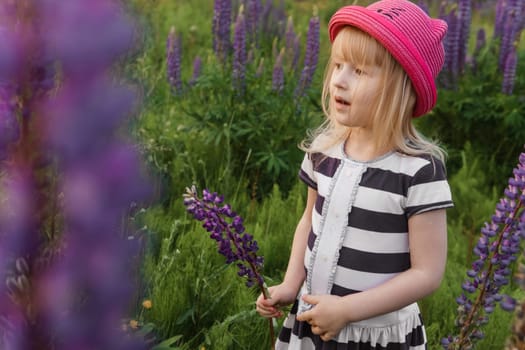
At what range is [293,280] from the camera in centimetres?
178

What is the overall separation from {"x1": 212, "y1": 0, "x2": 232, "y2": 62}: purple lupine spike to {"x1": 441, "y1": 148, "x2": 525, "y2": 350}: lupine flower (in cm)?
221

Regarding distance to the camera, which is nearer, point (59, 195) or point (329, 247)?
point (59, 195)

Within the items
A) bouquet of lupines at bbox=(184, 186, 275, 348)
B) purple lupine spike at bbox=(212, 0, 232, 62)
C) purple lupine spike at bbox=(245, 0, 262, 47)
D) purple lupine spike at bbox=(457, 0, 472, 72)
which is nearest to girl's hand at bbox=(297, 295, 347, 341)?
bouquet of lupines at bbox=(184, 186, 275, 348)

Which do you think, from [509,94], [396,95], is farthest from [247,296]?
[509,94]

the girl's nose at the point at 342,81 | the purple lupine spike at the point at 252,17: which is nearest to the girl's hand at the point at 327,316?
the girl's nose at the point at 342,81

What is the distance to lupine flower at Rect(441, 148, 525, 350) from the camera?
1.48m

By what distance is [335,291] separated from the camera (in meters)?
1.63

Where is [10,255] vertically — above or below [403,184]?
above

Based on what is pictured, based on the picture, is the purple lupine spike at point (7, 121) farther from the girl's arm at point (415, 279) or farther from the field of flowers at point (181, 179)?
the girl's arm at point (415, 279)

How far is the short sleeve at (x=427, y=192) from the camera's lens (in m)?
1.49

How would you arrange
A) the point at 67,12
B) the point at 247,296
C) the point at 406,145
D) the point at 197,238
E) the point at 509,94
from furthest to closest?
1. the point at 509,94
2. the point at 197,238
3. the point at 247,296
4. the point at 406,145
5. the point at 67,12

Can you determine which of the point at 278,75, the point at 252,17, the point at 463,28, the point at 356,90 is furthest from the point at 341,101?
the point at 463,28

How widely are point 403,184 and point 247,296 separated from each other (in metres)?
0.85

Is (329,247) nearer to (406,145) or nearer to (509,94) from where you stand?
(406,145)
